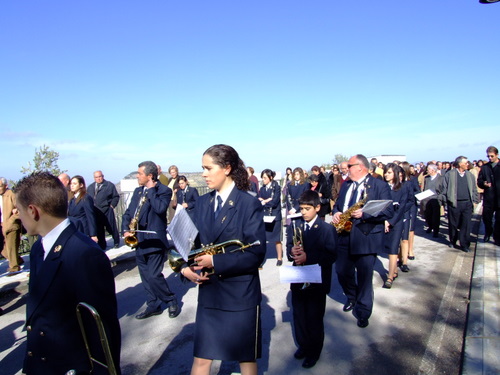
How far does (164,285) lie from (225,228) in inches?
119

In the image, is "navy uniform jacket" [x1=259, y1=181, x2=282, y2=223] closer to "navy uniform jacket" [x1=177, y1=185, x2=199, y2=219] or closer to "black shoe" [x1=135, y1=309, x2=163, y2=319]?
"navy uniform jacket" [x1=177, y1=185, x2=199, y2=219]

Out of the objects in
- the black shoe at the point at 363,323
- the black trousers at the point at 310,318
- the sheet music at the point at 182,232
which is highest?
the sheet music at the point at 182,232

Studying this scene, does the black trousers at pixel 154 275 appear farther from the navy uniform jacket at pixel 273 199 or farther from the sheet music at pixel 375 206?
the navy uniform jacket at pixel 273 199

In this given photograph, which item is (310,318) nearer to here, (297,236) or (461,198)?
(297,236)

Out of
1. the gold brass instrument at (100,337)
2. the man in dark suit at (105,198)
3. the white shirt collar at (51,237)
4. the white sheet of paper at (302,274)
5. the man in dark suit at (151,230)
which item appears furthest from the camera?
the man in dark suit at (105,198)

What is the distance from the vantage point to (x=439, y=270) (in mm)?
7285

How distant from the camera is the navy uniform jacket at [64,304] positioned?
6.20 ft

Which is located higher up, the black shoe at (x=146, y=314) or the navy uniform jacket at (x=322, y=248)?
the navy uniform jacket at (x=322, y=248)

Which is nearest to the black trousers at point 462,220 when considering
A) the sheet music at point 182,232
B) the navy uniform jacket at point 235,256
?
the navy uniform jacket at point 235,256

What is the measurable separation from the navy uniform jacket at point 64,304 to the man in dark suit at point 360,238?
11.6 ft

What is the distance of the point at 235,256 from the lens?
8.71ft

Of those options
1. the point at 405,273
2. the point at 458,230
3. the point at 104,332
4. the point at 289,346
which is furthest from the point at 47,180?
the point at 458,230

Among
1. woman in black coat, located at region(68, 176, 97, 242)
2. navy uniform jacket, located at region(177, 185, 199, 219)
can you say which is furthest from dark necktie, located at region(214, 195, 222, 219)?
navy uniform jacket, located at region(177, 185, 199, 219)

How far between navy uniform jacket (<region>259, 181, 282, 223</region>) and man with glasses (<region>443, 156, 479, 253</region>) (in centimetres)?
419
